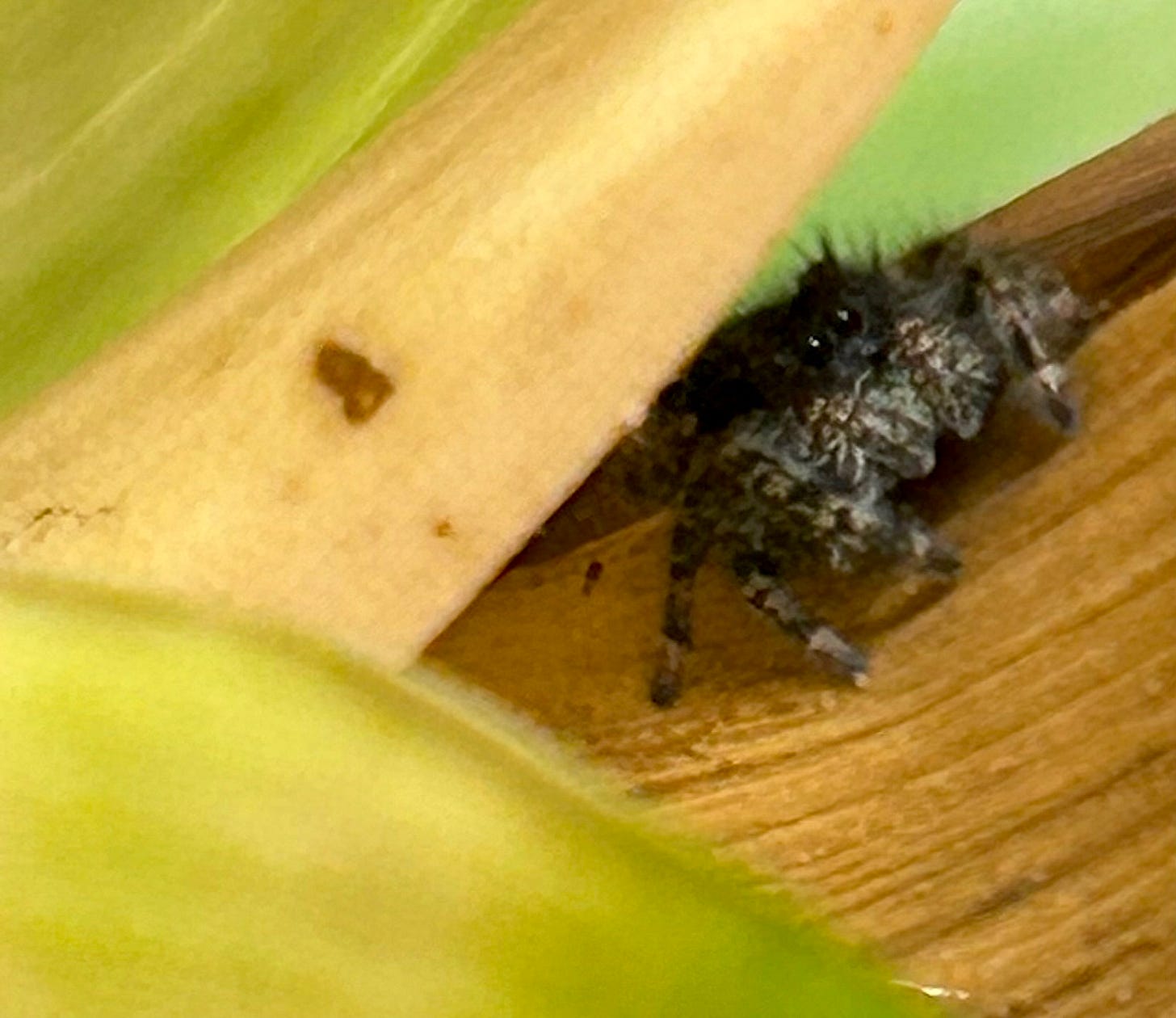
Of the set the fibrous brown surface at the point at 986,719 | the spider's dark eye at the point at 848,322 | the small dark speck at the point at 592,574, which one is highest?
the spider's dark eye at the point at 848,322

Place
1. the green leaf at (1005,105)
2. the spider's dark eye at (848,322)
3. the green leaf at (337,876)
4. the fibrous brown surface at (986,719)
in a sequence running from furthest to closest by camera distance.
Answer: the green leaf at (1005,105) < the spider's dark eye at (848,322) < the fibrous brown surface at (986,719) < the green leaf at (337,876)

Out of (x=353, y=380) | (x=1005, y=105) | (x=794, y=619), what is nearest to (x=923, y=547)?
(x=794, y=619)

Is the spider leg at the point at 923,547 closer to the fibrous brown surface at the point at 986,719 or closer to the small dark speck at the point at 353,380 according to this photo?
the fibrous brown surface at the point at 986,719

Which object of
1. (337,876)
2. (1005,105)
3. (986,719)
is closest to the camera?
(337,876)

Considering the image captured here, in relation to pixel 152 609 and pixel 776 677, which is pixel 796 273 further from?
pixel 152 609

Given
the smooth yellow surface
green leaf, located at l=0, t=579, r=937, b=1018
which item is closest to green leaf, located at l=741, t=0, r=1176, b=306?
the smooth yellow surface

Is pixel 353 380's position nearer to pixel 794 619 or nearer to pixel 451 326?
pixel 451 326

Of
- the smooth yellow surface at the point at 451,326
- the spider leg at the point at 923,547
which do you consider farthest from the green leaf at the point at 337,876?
the spider leg at the point at 923,547
